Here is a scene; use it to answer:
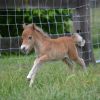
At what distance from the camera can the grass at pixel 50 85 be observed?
5.84m

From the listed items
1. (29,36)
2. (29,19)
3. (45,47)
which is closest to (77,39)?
(45,47)

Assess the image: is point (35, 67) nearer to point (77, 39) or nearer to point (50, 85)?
point (50, 85)

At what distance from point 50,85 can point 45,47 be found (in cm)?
133

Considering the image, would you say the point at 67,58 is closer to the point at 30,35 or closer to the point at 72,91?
the point at 30,35

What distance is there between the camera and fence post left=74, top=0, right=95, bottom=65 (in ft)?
30.9

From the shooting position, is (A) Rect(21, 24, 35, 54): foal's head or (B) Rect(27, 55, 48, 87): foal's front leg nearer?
(B) Rect(27, 55, 48, 87): foal's front leg

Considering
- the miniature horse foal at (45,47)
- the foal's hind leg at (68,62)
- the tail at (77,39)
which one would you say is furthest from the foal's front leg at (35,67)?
the tail at (77,39)

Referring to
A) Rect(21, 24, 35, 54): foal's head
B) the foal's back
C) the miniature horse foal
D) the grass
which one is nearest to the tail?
the miniature horse foal

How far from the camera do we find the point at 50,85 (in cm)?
639

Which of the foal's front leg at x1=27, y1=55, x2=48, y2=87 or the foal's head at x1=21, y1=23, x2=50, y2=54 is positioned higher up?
the foal's head at x1=21, y1=23, x2=50, y2=54

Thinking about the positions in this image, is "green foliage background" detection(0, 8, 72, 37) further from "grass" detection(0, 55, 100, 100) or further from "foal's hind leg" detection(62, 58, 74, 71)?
"grass" detection(0, 55, 100, 100)

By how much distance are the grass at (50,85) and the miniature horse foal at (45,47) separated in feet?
0.61

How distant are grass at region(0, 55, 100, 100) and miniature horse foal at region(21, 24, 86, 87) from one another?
185 mm

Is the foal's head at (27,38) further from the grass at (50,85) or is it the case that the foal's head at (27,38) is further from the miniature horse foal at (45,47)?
the grass at (50,85)
